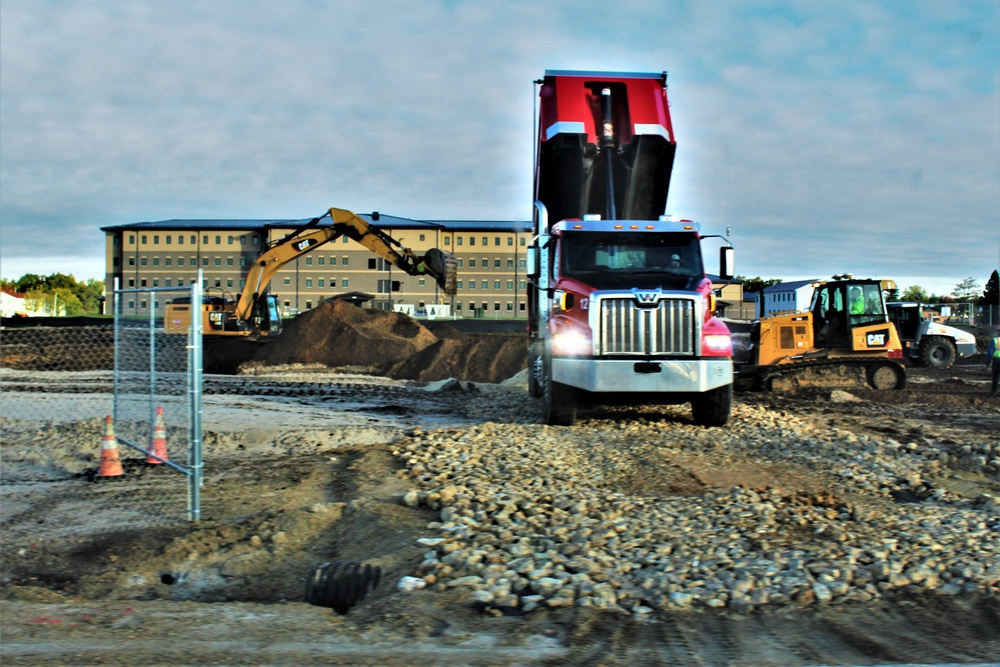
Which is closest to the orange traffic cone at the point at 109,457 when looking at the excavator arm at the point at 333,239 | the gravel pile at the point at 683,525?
the gravel pile at the point at 683,525

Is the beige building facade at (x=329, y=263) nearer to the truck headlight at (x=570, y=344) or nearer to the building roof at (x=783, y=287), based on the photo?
the building roof at (x=783, y=287)

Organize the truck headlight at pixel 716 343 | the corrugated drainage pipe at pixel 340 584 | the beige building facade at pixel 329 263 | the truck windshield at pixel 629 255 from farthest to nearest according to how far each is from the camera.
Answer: the beige building facade at pixel 329 263, the truck windshield at pixel 629 255, the truck headlight at pixel 716 343, the corrugated drainage pipe at pixel 340 584

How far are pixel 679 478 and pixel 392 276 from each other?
74.8m

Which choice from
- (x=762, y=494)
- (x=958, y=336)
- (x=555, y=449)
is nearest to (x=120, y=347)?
(x=555, y=449)

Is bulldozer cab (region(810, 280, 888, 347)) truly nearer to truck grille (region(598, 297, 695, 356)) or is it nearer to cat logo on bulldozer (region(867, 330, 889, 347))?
cat logo on bulldozer (region(867, 330, 889, 347))

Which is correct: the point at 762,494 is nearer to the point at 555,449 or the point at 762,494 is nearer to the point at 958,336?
the point at 555,449

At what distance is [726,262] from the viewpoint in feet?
39.0

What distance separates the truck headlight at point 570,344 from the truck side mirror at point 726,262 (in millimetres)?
2448

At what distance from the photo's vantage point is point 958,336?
26.9 metres

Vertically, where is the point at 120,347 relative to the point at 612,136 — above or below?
below

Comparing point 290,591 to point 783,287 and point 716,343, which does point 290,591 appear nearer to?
point 716,343

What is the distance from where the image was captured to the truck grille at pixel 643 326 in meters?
10.8

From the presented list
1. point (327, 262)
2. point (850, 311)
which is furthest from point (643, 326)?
point (327, 262)

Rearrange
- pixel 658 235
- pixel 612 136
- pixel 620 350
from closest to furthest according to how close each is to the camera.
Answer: pixel 620 350
pixel 658 235
pixel 612 136
